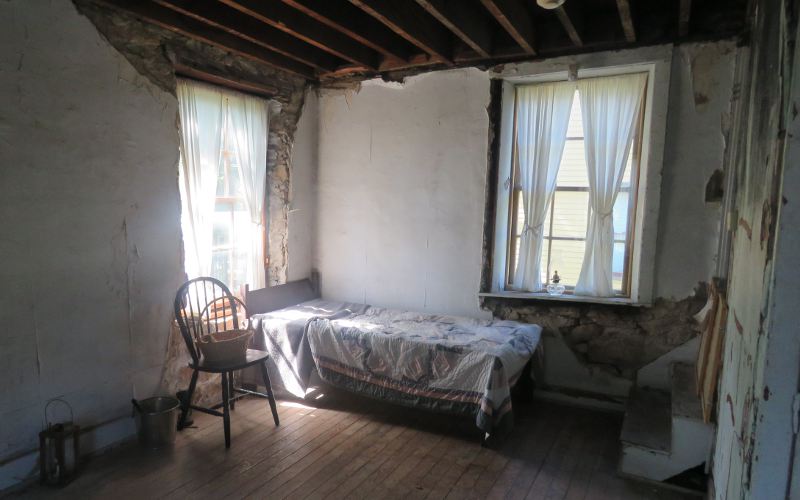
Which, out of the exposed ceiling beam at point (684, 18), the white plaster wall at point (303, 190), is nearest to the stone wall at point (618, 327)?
the exposed ceiling beam at point (684, 18)

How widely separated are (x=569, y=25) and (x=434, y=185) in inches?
60.0

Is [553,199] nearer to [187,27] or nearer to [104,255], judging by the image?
[187,27]

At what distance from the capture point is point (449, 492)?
253 centimetres

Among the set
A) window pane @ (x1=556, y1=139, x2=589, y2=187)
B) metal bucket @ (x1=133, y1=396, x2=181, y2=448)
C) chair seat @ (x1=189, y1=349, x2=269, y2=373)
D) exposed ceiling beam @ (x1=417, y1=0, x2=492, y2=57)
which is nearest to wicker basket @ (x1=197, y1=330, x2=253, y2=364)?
chair seat @ (x1=189, y1=349, x2=269, y2=373)

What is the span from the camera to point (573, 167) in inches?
144

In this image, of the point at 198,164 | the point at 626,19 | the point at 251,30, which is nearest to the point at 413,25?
the point at 251,30

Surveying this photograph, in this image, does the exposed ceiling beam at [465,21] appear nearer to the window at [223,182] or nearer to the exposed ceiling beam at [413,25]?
the exposed ceiling beam at [413,25]

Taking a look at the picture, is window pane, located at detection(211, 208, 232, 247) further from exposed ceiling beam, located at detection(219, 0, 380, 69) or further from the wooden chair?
exposed ceiling beam, located at detection(219, 0, 380, 69)

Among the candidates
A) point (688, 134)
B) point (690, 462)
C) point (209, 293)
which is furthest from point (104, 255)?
point (688, 134)

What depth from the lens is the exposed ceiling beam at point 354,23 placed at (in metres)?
2.87

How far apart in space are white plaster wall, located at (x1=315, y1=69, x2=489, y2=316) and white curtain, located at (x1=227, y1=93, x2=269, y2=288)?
634 mm

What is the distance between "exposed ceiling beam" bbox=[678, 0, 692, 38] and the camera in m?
2.70

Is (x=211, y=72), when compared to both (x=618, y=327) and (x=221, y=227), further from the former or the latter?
(x=618, y=327)

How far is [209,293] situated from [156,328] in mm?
462
